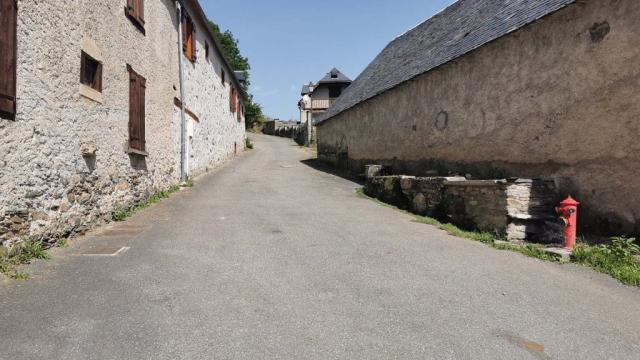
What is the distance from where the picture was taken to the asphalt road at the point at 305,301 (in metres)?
3.05

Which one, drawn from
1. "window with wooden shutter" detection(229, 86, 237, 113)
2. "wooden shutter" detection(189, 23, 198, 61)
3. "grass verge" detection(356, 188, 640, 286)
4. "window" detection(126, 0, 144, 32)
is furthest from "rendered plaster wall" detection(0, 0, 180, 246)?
"window with wooden shutter" detection(229, 86, 237, 113)

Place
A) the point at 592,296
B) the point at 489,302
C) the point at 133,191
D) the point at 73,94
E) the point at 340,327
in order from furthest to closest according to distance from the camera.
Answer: the point at 133,191 < the point at 73,94 < the point at 592,296 < the point at 489,302 < the point at 340,327

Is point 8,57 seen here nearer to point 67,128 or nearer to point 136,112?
point 67,128

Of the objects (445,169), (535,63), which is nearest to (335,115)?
(445,169)

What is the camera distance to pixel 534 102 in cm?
795

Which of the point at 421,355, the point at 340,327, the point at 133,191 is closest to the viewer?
the point at 421,355

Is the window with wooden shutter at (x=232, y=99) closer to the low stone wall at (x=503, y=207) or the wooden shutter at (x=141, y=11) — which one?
the wooden shutter at (x=141, y=11)

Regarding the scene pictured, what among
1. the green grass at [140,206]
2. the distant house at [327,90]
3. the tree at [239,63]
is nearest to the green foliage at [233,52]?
the tree at [239,63]

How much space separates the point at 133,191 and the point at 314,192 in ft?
18.1

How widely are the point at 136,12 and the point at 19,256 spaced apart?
249 inches

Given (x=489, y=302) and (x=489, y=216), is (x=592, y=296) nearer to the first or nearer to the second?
(x=489, y=302)

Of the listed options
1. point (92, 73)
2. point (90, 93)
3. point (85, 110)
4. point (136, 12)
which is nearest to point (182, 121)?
point (136, 12)

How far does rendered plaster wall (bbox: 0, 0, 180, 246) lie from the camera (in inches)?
198

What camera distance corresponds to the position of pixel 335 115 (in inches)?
819
